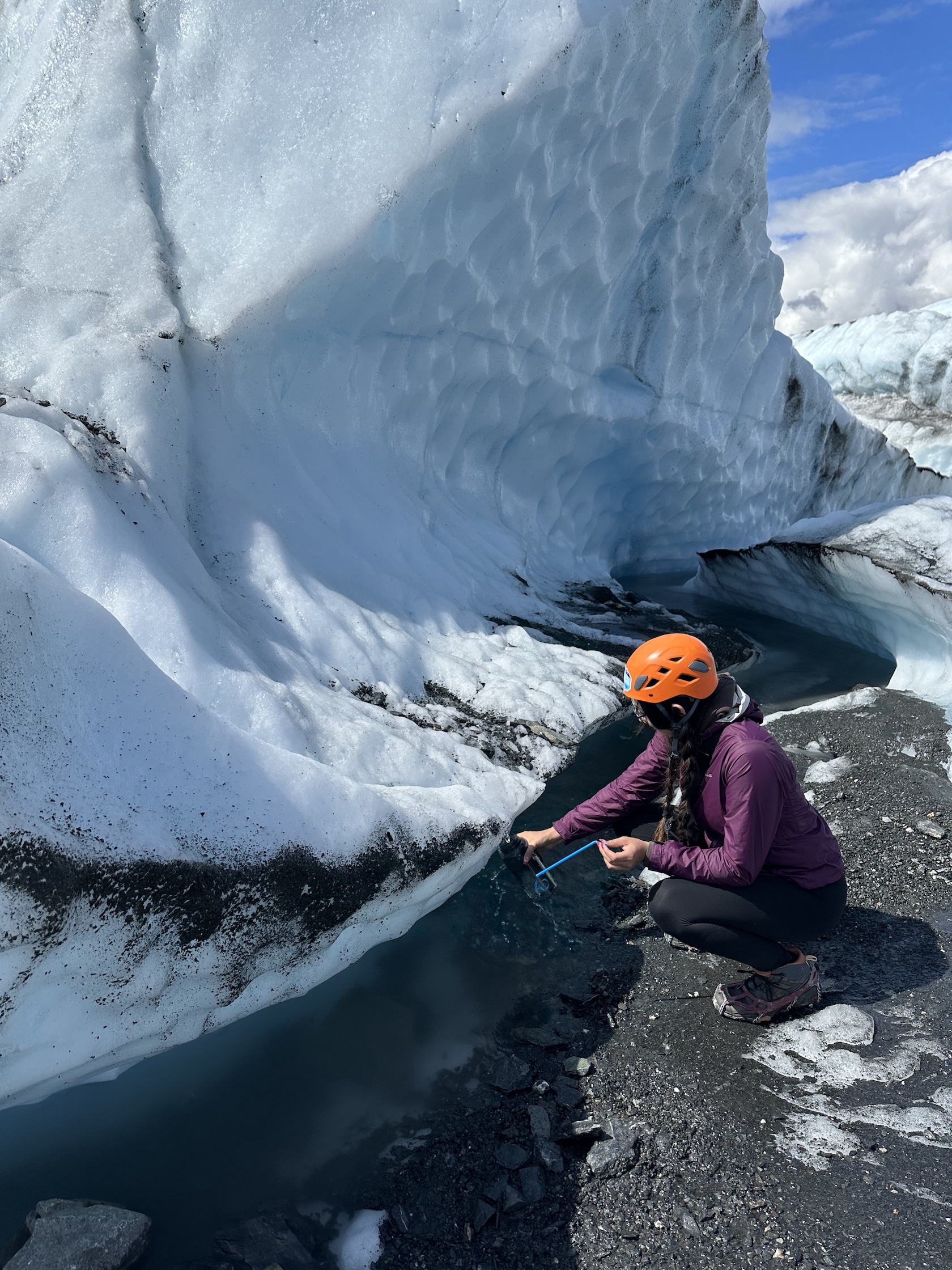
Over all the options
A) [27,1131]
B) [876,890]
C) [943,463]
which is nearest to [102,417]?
[27,1131]

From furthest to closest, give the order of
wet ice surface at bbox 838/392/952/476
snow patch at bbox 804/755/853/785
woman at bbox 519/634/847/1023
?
wet ice surface at bbox 838/392/952/476 < snow patch at bbox 804/755/853/785 < woman at bbox 519/634/847/1023

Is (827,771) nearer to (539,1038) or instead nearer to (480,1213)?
(539,1038)

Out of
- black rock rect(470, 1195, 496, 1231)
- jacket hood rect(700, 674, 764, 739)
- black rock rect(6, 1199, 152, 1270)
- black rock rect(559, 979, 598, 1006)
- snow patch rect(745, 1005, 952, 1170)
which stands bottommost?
snow patch rect(745, 1005, 952, 1170)

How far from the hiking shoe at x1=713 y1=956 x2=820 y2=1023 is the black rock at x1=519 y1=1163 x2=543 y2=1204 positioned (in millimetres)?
753

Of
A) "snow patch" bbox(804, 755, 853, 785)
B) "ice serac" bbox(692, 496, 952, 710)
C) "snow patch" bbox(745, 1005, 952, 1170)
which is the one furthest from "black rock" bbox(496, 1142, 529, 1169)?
"ice serac" bbox(692, 496, 952, 710)

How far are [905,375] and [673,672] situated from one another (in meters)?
13.0

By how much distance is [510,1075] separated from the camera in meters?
2.31

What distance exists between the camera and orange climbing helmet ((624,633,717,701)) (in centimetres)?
234

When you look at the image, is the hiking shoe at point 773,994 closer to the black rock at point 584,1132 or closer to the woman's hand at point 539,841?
the black rock at point 584,1132

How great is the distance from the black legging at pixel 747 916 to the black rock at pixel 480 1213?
34.5 inches

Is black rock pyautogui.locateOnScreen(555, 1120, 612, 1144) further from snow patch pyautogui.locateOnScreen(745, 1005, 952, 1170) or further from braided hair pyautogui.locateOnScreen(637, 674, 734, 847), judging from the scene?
braided hair pyautogui.locateOnScreen(637, 674, 734, 847)

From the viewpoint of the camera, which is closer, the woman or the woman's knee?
the woman

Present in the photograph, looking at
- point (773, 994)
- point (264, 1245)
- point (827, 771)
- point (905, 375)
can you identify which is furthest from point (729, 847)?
point (905, 375)

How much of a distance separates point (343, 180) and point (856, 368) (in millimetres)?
12006
